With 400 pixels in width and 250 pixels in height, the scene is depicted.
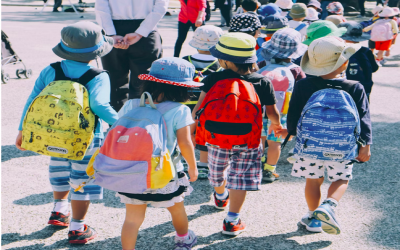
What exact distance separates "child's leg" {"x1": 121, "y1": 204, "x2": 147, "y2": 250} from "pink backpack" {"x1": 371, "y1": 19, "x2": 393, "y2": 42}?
27.8ft

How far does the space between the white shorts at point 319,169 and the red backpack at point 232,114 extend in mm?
350

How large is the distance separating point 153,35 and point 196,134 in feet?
5.51

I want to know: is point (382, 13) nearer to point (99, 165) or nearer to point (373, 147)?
point (373, 147)

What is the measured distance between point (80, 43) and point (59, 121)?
1.83ft

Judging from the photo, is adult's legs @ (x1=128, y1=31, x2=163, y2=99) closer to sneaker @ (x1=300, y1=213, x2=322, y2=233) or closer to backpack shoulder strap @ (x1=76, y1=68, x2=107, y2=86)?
backpack shoulder strap @ (x1=76, y1=68, x2=107, y2=86)


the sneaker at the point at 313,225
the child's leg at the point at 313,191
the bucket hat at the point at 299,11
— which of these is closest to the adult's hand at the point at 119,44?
the child's leg at the point at 313,191

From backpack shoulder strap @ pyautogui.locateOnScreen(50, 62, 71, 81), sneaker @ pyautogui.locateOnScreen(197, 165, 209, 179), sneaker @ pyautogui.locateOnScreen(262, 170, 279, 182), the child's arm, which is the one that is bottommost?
sneaker @ pyautogui.locateOnScreen(197, 165, 209, 179)

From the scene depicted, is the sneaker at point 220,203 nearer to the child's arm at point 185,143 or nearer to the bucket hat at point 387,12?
the child's arm at point 185,143

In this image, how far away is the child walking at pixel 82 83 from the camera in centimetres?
286

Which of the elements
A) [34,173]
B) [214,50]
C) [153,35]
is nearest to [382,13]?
[153,35]

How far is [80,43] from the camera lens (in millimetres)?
2867

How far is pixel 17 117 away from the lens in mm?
5637

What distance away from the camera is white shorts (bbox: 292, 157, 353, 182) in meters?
3.01

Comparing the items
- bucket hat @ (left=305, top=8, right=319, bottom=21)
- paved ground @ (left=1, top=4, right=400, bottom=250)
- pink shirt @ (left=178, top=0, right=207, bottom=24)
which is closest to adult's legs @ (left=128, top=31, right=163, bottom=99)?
paved ground @ (left=1, top=4, right=400, bottom=250)
